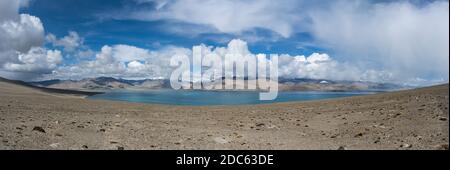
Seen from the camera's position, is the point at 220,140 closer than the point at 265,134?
Yes

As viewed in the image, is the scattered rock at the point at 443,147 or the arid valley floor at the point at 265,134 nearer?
the scattered rock at the point at 443,147

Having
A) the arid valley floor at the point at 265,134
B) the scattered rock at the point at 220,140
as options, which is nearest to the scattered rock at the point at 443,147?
the arid valley floor at the point at 265,134

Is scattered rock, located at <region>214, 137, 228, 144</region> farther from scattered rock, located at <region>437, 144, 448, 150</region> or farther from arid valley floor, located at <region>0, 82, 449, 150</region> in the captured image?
scattered rock, located at <region>437, 144, 448, 150</region>

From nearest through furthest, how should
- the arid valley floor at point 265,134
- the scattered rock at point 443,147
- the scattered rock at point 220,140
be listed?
the scattered rock at point 443,147 < the arid valley floor at point 265,134 < the scattered rock at point 220,140

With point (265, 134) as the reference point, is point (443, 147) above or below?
above

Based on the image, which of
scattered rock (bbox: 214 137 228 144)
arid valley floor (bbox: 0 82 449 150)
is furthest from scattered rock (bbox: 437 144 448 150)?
scattered rock (bbox: 214 137 228 144)

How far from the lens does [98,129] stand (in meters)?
16.7

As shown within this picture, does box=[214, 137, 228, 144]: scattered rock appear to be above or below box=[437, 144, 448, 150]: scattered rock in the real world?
below

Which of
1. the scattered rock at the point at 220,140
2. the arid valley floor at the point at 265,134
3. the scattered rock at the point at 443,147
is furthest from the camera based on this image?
the scattered rock at the point at 220,140

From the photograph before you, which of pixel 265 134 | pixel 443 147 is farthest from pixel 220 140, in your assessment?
pixel 443 147

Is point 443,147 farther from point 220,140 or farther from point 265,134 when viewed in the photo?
point 220,140

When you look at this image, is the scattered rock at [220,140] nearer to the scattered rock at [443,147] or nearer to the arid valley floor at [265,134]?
the arid valley floor at [265,134]
